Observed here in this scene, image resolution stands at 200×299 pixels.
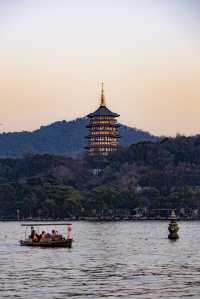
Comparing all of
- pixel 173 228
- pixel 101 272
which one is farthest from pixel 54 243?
pixel 173 228

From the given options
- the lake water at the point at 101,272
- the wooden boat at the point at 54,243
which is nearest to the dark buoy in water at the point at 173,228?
the lake water at the point at 101,272

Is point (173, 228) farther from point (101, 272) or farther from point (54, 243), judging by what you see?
point (101, 272)

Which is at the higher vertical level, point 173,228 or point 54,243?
point 173,228

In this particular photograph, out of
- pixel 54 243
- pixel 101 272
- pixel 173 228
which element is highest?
pixel 173 228

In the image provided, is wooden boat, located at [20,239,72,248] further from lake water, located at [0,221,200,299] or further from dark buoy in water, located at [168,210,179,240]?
dark buoy in water, located at [168,210,179,240]

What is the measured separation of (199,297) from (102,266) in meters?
22.2

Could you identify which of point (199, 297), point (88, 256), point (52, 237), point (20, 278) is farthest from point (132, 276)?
point (52, 237)

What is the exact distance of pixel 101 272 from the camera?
230ft

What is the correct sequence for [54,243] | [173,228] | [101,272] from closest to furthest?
[101,272] < [54,243] < [173,228]

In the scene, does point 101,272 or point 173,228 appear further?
point 173,228

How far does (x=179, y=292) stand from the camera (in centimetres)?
5700

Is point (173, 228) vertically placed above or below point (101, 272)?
above

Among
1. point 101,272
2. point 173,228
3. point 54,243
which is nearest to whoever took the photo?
point 101,272

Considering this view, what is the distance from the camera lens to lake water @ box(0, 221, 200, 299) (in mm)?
57062
